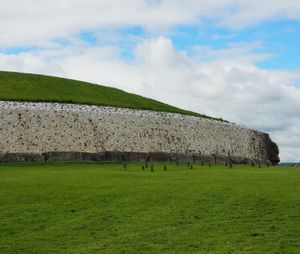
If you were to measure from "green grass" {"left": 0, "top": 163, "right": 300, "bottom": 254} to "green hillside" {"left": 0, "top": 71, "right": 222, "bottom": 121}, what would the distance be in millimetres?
37827

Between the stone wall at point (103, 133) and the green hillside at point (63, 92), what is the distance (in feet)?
14.6

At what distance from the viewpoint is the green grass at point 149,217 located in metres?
17.5

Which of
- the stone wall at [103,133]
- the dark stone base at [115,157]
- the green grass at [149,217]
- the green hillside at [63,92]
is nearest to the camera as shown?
the green grass at [149,217]

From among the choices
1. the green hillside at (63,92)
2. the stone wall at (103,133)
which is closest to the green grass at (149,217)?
the stone wall at (103,133)

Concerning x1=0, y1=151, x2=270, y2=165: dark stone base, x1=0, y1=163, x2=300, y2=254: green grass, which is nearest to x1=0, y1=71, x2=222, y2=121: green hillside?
x1=0, y1=151, x2=270, y2=165: dark stone base

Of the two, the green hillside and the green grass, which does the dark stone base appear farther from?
the green grass

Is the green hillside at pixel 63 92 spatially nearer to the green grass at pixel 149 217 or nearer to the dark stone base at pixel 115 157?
the dark stone base at pixel 115 157

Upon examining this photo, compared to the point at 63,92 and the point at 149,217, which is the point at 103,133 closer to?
the point at 63,92

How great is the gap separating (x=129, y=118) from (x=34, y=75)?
26.6 meters

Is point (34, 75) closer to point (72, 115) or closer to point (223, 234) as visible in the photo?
point (72, 115)

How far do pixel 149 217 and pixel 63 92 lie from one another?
5489 cm

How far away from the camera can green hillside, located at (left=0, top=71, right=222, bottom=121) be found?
6796cm

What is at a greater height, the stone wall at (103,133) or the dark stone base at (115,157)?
the stone wall at (103,133)

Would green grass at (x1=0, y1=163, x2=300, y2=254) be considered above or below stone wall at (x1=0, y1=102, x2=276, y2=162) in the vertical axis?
below
